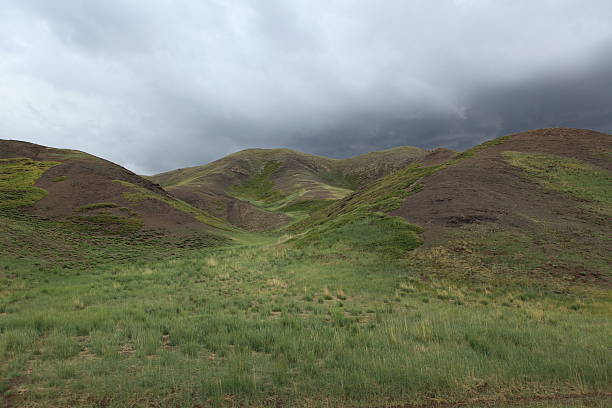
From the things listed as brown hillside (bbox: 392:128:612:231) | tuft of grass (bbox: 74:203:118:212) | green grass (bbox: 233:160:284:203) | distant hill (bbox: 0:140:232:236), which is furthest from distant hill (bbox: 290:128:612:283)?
green grass (bbox: 233:160:284:203)

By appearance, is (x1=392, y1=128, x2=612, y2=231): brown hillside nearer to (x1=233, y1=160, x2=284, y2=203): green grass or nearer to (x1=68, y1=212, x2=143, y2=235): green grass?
(x1=68, y1=212, x2=143, y2=235): green grass

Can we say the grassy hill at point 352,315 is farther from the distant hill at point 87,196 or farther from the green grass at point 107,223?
the distant hill at point 87,196

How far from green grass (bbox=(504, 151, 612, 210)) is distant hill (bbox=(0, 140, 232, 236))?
50838 millimetres

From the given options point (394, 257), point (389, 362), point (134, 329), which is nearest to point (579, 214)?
point (394, 257)

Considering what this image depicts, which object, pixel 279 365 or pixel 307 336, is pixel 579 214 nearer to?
pixel 307 336

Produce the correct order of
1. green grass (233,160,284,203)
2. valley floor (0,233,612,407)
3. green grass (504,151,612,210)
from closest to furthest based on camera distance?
valley floor (0,233,612,407) → green grass (504,151,612,210) → green grass (233,160,284,203)

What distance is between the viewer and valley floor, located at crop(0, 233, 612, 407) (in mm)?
6086

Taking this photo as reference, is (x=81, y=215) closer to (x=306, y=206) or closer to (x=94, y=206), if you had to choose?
(x=94, y=206)

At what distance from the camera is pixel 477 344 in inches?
334

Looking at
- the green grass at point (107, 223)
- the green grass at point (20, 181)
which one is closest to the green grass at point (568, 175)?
the green grass at point (107, 223)

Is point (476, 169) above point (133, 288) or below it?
above

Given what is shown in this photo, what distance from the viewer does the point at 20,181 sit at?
55219 mm

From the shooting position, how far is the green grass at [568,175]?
34.4 metres

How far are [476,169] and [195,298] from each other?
40184 mm
